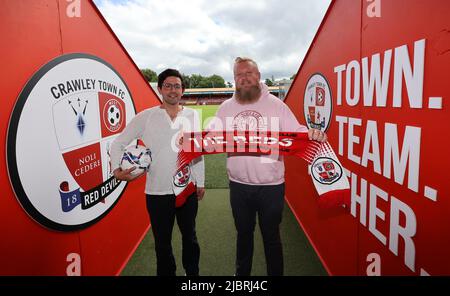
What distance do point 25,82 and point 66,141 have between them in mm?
489

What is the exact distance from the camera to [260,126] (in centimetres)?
204

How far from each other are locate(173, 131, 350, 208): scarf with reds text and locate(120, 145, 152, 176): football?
0.24 meters

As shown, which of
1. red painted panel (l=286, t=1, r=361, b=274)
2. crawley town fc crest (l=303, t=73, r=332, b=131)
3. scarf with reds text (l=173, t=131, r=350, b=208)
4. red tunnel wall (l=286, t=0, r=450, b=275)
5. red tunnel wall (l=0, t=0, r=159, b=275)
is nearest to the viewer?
red tunnel wall (l=286, t=0, r=450, b=275)

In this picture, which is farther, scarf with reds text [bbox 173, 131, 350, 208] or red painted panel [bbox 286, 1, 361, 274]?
red painted panel [bbox 286, 1, 361, 274]

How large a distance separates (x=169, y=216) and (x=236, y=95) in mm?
1053

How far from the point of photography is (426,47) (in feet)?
4.04

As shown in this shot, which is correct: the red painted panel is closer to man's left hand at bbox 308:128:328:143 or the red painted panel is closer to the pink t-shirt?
man's left hand at bbox 308:128:328:143

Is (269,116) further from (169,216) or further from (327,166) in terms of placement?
(169,216)

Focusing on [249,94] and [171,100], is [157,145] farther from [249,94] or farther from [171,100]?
[249,94]

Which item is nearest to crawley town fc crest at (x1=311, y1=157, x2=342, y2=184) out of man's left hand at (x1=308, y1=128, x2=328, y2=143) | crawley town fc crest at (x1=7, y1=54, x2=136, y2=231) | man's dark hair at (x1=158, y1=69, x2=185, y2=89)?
man's left hand at (x1=308, y1=128, x2=328, y2=143)

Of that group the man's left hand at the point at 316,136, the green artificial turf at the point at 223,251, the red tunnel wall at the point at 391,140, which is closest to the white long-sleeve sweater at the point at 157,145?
the man's left hand at the point at 316,136

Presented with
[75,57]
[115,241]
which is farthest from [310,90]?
[115,241]

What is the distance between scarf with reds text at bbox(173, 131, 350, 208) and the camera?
175 cm

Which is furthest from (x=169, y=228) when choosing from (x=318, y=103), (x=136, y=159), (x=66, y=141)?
(x=318, y=103)
